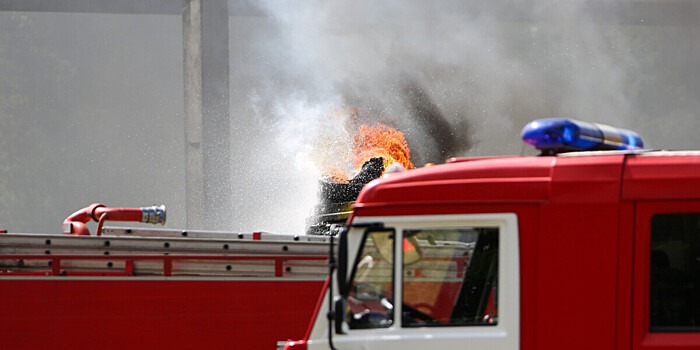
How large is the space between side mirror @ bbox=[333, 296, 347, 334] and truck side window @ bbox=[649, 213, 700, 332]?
1190 mm

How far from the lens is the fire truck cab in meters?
4.26

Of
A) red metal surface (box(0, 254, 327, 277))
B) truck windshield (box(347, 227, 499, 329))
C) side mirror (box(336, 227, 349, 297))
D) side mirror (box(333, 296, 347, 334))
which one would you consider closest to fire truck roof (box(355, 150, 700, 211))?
truck windshield (box(347, 227, 499, 329))

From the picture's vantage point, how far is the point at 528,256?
4395 mm

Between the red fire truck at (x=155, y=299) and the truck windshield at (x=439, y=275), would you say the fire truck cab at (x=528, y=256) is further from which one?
the red fire truck at (x=155, y=299)

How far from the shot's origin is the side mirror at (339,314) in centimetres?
450

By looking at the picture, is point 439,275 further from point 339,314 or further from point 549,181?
point 549,181

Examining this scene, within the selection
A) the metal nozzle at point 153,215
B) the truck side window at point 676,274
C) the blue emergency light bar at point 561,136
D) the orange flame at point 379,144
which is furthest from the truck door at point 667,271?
the orange flame at point 379,144

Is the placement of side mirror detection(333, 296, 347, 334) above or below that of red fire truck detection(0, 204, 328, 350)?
above

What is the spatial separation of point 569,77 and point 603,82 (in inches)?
26.6

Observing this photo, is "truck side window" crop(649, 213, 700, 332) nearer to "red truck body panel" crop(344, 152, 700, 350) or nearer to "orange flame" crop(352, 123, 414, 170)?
"red truck body panel" crop(344, 152, 700, 350)

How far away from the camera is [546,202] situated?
440 centimetres

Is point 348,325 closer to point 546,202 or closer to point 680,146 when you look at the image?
point 546,202

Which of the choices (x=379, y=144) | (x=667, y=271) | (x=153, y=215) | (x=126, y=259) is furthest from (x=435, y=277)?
(x=379, y=144)

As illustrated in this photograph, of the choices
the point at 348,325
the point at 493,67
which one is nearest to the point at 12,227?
the point at 493,67
